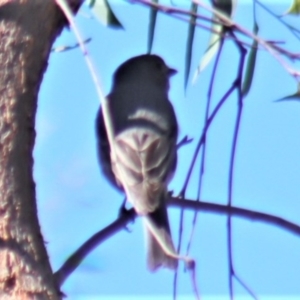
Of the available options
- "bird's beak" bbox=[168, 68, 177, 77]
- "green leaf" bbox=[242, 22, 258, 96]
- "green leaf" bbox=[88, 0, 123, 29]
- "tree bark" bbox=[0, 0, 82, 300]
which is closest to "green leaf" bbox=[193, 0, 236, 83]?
"green leaf" bbox=[242, 22, 258, 96]

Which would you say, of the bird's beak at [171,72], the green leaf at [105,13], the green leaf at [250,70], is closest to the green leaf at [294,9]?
the green leaf at [250,70]

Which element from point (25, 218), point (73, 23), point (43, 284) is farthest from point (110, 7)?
point (73, 23)

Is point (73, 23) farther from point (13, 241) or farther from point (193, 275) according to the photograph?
point (13, 241)

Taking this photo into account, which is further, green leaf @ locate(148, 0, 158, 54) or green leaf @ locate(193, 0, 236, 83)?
green leaf @ locate(148, 0, 158, 54)

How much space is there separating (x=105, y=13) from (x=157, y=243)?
2.55 ft

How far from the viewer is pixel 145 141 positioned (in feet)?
9.44

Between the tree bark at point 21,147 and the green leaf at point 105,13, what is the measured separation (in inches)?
11.2

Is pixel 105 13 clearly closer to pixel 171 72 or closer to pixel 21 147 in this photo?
pixel 21 147

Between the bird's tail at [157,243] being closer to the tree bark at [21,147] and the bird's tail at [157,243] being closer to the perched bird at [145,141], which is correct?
the perched bird at [145,141]

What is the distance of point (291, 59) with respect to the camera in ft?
4.93

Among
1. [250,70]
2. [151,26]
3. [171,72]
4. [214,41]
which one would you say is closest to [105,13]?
[151,26]

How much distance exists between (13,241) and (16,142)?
→ 27cm

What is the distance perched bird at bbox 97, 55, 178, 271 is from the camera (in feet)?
8.65

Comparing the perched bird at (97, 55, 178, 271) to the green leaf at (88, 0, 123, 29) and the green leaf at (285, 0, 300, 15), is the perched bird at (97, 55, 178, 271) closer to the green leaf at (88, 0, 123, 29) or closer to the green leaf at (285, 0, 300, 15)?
the green leaf at (88, 0, 123, 29)
